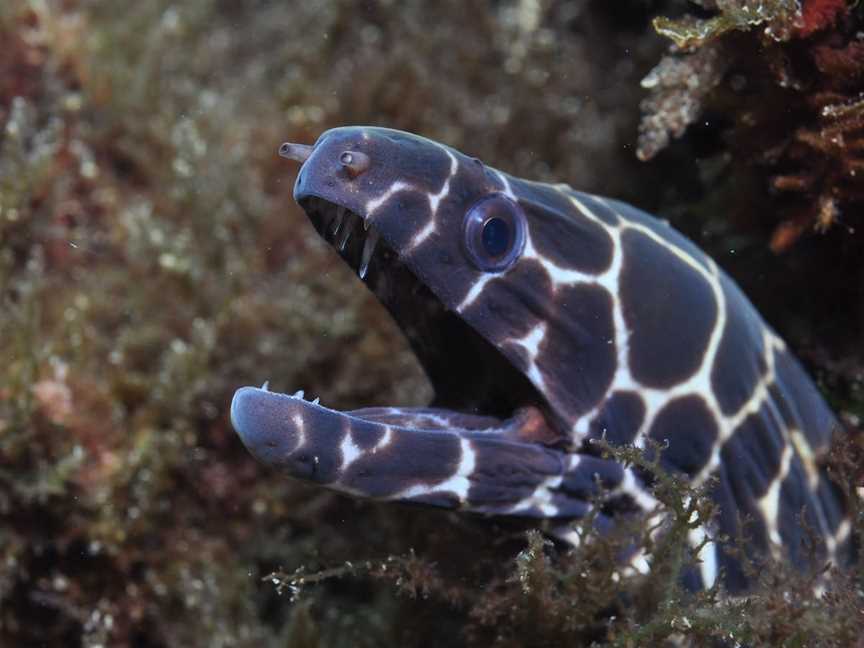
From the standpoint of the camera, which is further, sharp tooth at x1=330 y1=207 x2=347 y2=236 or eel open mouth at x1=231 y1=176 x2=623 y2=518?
sharp tooth at x1=330 y1=207 x2=347 y2=236

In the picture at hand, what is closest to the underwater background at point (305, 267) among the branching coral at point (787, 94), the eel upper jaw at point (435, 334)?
the branching coral at point (787, 94)

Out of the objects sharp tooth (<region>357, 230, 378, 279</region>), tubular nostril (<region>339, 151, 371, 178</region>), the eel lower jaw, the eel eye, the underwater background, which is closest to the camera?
the eel lower jaw

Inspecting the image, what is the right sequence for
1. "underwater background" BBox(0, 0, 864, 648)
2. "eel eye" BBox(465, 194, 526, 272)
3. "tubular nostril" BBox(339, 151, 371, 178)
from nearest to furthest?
1. "tubular nostril" BBox(339, 151, 371, 178)
2. "eel eye" BBox(465, 194, 526, 272)
3. "underwater background" BBox(0, 0, 864, 648)

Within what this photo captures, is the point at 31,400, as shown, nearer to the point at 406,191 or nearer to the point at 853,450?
the point at 406,191

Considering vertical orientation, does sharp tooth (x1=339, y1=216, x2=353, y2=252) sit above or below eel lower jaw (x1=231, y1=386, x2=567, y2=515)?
above

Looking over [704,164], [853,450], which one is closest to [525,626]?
[853,450]

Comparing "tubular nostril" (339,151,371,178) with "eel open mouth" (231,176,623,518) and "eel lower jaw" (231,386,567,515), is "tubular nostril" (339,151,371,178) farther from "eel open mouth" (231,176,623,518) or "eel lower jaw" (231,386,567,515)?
"eel lower jaw" (231,386,567,515)

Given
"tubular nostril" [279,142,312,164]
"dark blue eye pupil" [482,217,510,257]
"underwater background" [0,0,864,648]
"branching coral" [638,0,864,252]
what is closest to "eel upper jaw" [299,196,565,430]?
"tubular nostril" [279,142,312,164]
